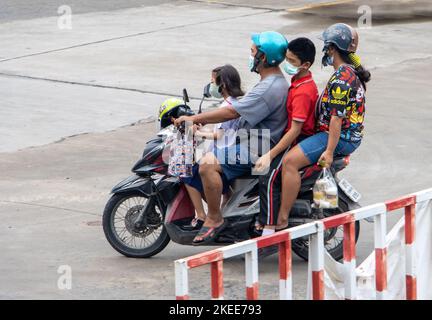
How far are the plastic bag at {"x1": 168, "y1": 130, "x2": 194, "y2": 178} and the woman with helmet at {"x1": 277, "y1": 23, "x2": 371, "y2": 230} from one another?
26.9 inches

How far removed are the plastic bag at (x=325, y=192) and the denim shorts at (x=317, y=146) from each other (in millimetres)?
130

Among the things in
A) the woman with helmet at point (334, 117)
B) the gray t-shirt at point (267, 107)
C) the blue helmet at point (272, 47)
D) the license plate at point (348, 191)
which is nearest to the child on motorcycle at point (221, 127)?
the gray t-shirt at point (267, 107)

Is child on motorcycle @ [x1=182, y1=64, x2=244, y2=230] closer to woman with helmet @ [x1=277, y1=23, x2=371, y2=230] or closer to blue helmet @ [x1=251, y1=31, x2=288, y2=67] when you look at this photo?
blue helmet @ [x1=251, y1=31, x2=288, y2=67]

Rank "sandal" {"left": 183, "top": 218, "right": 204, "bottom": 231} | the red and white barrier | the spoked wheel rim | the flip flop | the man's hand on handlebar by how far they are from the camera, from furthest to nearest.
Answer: the spoked wheel rim < "sandal" {"left": 183, "top": 218, "right": 204, "bottom": 231} < the flip flop < the man's hand on handlebar < the red and white barrier

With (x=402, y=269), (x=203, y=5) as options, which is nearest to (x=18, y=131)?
(x=402, y=269)

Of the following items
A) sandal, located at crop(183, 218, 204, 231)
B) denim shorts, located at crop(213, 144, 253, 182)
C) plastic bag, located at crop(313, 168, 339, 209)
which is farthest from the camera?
sandal, located at crop(183, 218, 204, 231)

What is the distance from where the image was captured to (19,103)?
545 inches

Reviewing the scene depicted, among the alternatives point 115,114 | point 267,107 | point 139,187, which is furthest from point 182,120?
point 115,114

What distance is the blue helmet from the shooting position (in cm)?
785

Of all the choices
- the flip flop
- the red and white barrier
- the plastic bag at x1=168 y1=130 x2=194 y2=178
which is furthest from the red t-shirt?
the red and white barrier

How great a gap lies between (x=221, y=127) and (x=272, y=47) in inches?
28.8

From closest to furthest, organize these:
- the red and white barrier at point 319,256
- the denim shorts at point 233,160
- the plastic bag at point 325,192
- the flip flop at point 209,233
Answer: the red and white barrier at point 319,256 < the plastic bag at point 325,192 < the denim shorts at point 233,160 < the flip flop at point 209,233

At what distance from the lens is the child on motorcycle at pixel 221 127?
316 inches

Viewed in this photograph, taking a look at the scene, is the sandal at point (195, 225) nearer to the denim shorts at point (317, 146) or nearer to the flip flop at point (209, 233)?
the flip flop at point (209, 233)
